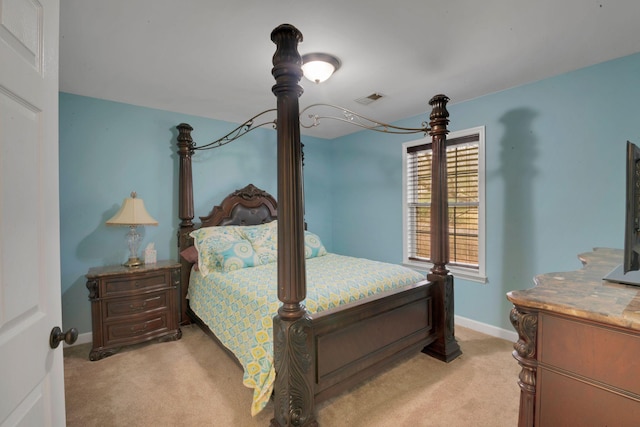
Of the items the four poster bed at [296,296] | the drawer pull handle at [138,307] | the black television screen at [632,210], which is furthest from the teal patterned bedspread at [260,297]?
the black television screen at [632,210]

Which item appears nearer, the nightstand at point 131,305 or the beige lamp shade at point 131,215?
the nightstand at point 131,305

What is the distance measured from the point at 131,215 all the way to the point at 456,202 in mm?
3449

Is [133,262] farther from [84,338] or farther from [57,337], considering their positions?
[57,337]

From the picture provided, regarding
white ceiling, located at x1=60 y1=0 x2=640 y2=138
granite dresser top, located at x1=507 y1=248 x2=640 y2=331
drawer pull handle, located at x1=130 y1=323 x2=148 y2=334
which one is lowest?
drawer pull handle, located at x1=130 y1=323 x2=148 y2=334

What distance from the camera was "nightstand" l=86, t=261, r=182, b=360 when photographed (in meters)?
2.51

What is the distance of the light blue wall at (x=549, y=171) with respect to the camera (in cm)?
226

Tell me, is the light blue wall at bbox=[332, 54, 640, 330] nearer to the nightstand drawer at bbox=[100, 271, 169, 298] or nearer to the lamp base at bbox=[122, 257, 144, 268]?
the nightstand drawer at bbox=[100, 271, 169, 298]

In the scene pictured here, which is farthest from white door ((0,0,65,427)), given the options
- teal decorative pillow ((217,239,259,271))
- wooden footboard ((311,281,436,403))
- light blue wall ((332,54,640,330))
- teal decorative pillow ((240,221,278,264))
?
light blue wall ((332,54,640,330))

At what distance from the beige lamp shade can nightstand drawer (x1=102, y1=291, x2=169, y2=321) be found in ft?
2.34

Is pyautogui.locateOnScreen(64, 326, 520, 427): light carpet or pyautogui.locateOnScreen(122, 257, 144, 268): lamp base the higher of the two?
pyautogui.locateOnScreen(122, 257, 144, 268): lamp base

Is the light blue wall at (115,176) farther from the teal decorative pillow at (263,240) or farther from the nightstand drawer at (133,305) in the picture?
the teal decorative pillow at (263,240)

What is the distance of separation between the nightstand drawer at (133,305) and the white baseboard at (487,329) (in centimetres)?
319

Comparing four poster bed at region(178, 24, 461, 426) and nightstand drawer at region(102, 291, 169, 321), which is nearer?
four poster bed at region(178, 24, 461, 426)

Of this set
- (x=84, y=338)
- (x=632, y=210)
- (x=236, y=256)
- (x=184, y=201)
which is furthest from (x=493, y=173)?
(x=84, y=338)
